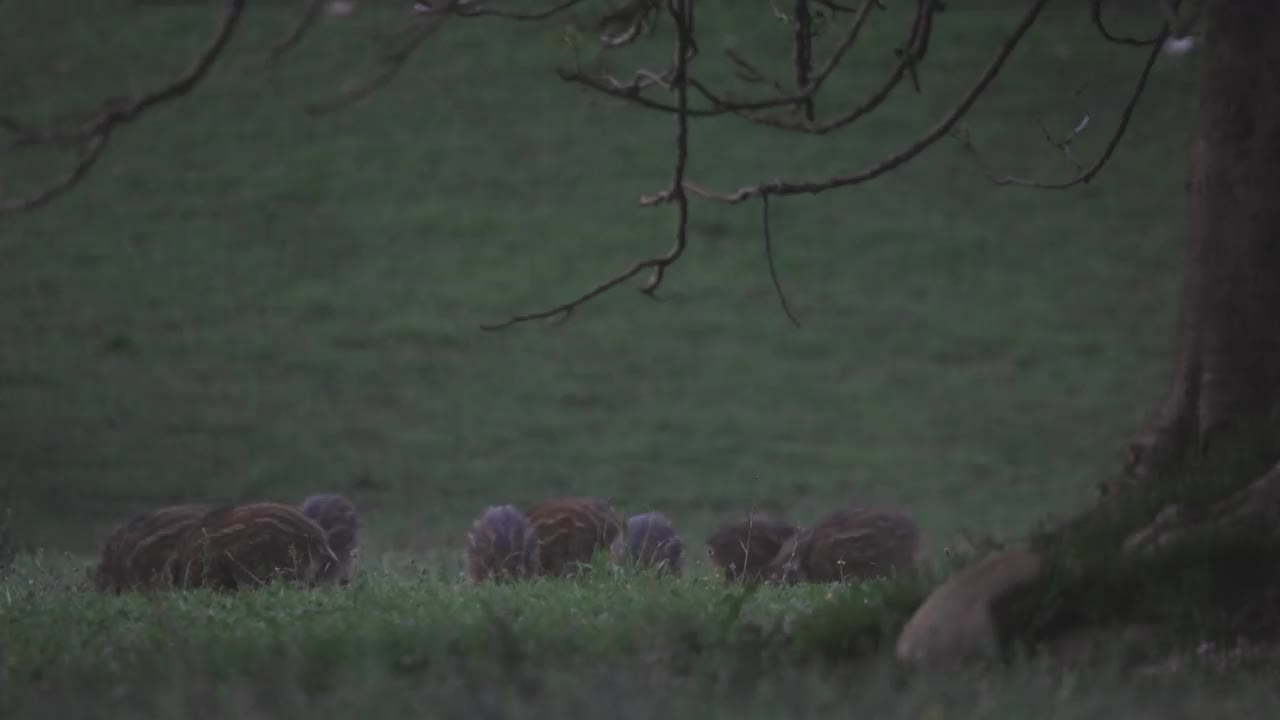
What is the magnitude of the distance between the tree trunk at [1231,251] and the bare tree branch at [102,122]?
290 centimetres

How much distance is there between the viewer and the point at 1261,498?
4766 millimetres

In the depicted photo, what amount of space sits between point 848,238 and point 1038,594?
14.7 metres

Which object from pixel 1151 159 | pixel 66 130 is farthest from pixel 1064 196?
pixel 66 130

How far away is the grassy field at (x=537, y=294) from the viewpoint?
49.0 feet

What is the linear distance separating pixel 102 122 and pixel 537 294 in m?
14.1

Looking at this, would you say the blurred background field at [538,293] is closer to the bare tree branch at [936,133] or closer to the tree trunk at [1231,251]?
A: the bare tree branch at [936,133]

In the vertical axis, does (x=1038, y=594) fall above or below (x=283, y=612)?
above

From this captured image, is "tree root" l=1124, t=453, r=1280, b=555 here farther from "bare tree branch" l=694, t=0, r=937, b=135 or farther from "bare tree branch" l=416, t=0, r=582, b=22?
"bare tree branch" l=416, t=0, r=582, b=22

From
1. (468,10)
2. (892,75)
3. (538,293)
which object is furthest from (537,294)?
(468,10)

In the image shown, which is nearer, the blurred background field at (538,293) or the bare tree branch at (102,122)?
the bare tree branch at (102,122)

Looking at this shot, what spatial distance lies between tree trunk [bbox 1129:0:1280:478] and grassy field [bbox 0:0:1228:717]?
4721 millimetres

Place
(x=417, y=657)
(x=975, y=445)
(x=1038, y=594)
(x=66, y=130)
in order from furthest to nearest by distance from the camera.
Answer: (x=975, y=445)
(x=1038, y=594)
(x=417, y=657)
(x=66, y=130)

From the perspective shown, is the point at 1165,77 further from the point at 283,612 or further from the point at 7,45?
the point at 283,612

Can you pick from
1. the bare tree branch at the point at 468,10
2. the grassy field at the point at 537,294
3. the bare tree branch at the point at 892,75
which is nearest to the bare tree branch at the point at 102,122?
the bare tree branch at the point at 468,10
